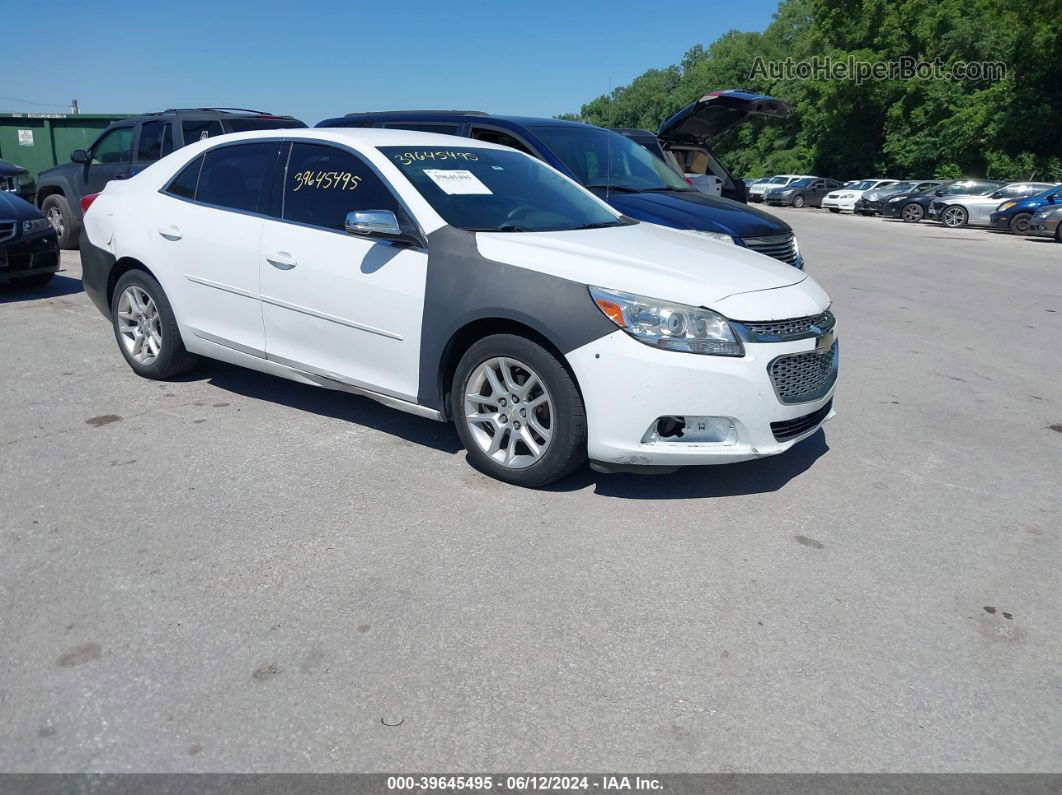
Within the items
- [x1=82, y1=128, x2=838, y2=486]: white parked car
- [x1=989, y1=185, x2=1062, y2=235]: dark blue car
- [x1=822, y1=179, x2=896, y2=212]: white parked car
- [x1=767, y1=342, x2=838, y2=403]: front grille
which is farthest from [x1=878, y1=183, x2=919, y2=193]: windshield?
[x1=767, y1=342, x2=838, y2=403]: front grille

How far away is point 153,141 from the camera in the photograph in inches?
423

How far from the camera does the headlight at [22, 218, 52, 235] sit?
8.70m

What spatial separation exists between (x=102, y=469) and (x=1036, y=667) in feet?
13.5

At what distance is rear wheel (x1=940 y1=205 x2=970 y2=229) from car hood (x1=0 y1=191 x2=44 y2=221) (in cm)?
2520

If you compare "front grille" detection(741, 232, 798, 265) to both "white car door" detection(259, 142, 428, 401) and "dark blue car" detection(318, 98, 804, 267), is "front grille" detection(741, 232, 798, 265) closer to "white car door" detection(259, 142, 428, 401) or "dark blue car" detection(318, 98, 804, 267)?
"dark blue car" detection(318, 98, 804, 267)

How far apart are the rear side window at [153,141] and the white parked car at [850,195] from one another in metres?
29.3

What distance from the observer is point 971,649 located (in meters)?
3.09

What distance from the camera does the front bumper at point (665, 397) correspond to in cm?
392

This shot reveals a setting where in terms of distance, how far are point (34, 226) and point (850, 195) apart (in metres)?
31.9

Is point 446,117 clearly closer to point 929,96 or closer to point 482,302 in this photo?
point 482,302

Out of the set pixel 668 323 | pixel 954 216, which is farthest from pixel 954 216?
pixel 668 323

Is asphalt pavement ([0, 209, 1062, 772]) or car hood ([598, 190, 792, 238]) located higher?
car hood ([598, 190, 792, 238])

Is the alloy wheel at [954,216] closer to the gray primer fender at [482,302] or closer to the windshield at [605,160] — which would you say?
the windshield at [605,160]

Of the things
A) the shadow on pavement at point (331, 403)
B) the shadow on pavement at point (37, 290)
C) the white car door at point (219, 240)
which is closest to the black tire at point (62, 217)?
the shadow on pavement at point (37, 290)
